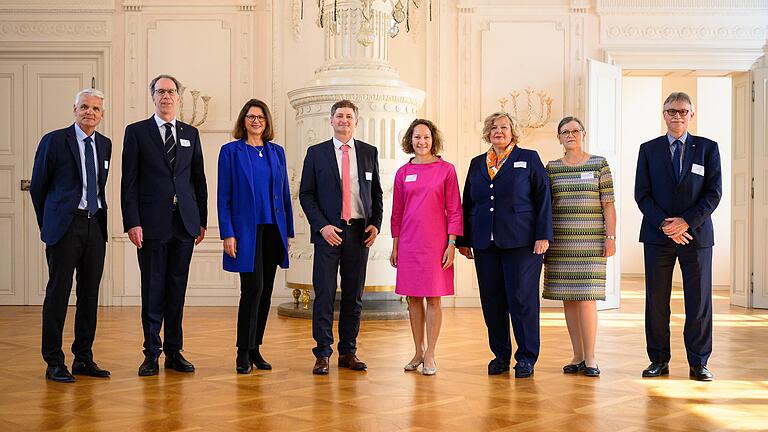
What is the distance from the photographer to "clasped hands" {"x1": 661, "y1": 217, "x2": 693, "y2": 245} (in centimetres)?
440

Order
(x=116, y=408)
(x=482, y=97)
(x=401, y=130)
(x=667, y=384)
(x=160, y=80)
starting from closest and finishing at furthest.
→ 1. (x=116, y=408)
2. (x=667, y=384)
3. (x=160, y=80)
4. (x=401, y=130)
5. (x=482, y=97)

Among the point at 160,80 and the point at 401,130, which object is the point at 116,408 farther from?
the point at 401,130

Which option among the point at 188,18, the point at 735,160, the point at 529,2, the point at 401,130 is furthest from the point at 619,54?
the point at 188,18


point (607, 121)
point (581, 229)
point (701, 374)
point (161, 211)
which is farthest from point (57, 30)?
point (701, 374)

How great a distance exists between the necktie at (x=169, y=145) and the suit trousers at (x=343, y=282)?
2.98 feet

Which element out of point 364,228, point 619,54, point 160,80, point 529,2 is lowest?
point 364,228

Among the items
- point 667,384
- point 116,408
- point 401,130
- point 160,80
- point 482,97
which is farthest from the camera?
point 482,97

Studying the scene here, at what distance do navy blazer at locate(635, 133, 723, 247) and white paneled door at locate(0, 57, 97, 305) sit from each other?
6.22m

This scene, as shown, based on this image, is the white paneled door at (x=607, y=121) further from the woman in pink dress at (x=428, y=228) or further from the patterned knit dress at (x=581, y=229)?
the woman in pink dress at (x=428, y=228)

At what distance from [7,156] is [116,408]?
588 cm

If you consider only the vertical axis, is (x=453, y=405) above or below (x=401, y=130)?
below

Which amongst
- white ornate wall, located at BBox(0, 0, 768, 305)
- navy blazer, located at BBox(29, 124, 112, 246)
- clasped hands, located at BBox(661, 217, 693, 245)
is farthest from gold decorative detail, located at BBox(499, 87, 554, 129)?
navy blazer, located at BBox(29, 124, 112, 246)

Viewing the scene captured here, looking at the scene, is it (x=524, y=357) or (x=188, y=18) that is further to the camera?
(x=188, y=18)

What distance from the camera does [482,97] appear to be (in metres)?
8.64
